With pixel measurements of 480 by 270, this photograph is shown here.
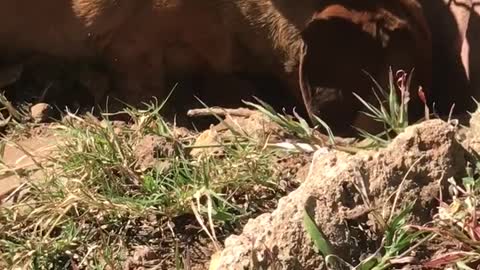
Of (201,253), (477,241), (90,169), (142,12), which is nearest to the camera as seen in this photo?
(477,241)

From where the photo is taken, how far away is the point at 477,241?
203cm

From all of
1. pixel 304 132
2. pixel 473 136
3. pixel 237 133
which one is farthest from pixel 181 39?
pixel 473 136

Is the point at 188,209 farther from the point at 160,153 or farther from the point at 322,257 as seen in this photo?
the point at 322,257

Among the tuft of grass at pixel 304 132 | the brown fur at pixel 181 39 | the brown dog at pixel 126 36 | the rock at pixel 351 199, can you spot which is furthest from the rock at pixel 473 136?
the brown dog at pixel 126 36

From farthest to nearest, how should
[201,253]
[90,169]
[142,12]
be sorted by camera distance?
1. [142,12]
2. [90,169]
3. [201,253]

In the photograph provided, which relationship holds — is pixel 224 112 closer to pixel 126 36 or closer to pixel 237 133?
pixel 237 133

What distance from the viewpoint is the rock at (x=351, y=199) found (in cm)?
203

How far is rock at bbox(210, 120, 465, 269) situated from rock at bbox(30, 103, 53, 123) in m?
0.97

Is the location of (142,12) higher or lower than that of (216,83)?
higher

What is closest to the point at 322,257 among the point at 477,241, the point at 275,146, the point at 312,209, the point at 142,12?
the point at 312,209

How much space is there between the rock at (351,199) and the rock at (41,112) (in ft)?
3.18

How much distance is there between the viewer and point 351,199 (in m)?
2.14

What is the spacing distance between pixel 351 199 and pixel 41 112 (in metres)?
1.13

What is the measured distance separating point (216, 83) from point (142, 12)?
0.32 metres
